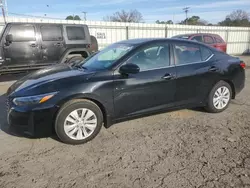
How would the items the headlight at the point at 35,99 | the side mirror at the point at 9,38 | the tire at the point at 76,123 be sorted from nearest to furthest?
the headlight at the point at 35,99 → the tire at the point at 76,123 → the side mirror at the point at 9,38

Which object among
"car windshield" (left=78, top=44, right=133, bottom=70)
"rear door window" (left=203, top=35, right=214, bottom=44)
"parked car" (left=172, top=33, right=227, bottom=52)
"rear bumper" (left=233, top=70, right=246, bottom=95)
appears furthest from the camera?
"rear door window" (left=203, top=35, right=214, bottom=44)

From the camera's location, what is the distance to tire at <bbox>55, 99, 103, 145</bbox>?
3.29 m

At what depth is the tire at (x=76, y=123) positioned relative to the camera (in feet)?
10.8

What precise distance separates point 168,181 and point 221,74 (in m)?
2.81

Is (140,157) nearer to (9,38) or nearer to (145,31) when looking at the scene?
(9,38)

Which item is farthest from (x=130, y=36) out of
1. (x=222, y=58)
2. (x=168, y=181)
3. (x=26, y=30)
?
(x=168, y=181)

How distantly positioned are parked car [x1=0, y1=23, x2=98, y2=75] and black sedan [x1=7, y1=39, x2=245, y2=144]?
4254 mm

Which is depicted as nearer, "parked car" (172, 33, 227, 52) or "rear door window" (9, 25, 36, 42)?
"rear door window" (9, 25, 36, 42)

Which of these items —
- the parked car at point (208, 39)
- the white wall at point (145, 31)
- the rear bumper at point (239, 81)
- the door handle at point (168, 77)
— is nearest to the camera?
the door handle at point (168, 77)

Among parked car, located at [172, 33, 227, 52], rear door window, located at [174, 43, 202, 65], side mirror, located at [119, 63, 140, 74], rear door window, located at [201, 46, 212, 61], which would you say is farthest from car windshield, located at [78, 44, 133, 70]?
parked car, located at [172, 33, 227, 52]

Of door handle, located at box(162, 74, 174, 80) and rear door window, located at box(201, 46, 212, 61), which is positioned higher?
rear door window, located at box(201, 46, 212, 61)

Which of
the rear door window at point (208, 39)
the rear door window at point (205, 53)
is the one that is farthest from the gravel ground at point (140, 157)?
the rear door window at point (208, 39)

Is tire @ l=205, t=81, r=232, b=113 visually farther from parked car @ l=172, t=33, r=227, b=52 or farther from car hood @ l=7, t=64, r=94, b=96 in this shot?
parked car @ l=172, t=33, r=227, b=52

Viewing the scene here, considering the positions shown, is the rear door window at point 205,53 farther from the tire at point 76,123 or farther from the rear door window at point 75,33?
the rear door window at point 75,33
